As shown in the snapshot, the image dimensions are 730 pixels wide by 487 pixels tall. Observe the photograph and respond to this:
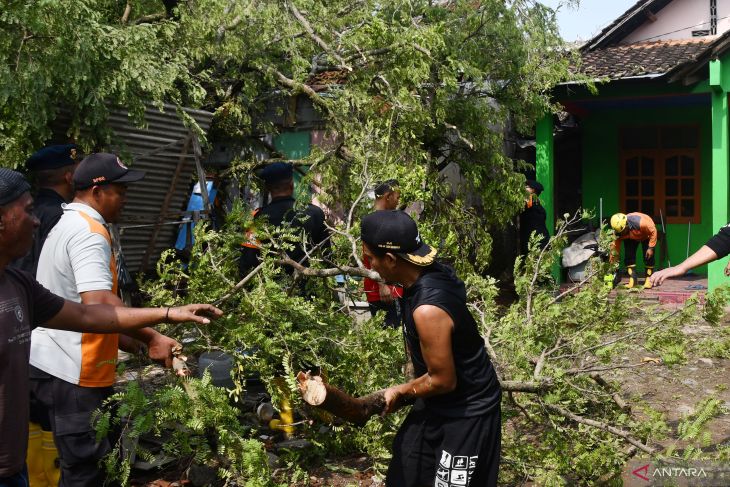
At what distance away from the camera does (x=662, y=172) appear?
1400cm

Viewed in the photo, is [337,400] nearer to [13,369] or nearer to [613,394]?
[13,369]

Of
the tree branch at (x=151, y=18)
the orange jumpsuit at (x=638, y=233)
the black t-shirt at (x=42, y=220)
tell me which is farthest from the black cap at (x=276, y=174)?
the orange jumpsuit at (x=638, y=233)

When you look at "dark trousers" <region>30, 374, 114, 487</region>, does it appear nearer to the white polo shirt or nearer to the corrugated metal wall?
the white polo shirt

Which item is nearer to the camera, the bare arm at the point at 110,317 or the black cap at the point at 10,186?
the black cap at the point at 10,186

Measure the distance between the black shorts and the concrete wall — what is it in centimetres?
1286

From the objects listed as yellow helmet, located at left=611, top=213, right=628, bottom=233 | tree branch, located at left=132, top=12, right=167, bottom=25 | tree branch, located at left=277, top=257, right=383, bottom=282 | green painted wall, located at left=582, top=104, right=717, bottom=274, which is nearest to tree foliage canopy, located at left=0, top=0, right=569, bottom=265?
tree branch, located at left=132, top=12, right=167, bottom=25

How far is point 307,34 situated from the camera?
9.13m

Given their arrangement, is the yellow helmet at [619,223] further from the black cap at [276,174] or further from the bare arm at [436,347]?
the bare arm at [436,347]

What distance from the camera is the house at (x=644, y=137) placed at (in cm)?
1288

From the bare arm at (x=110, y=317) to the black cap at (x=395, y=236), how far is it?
0.80 meters

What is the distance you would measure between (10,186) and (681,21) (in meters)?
14.0

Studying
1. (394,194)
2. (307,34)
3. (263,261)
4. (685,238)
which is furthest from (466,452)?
(685,238)

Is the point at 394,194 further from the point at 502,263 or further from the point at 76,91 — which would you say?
the point at 502,263

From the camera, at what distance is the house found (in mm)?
12883
